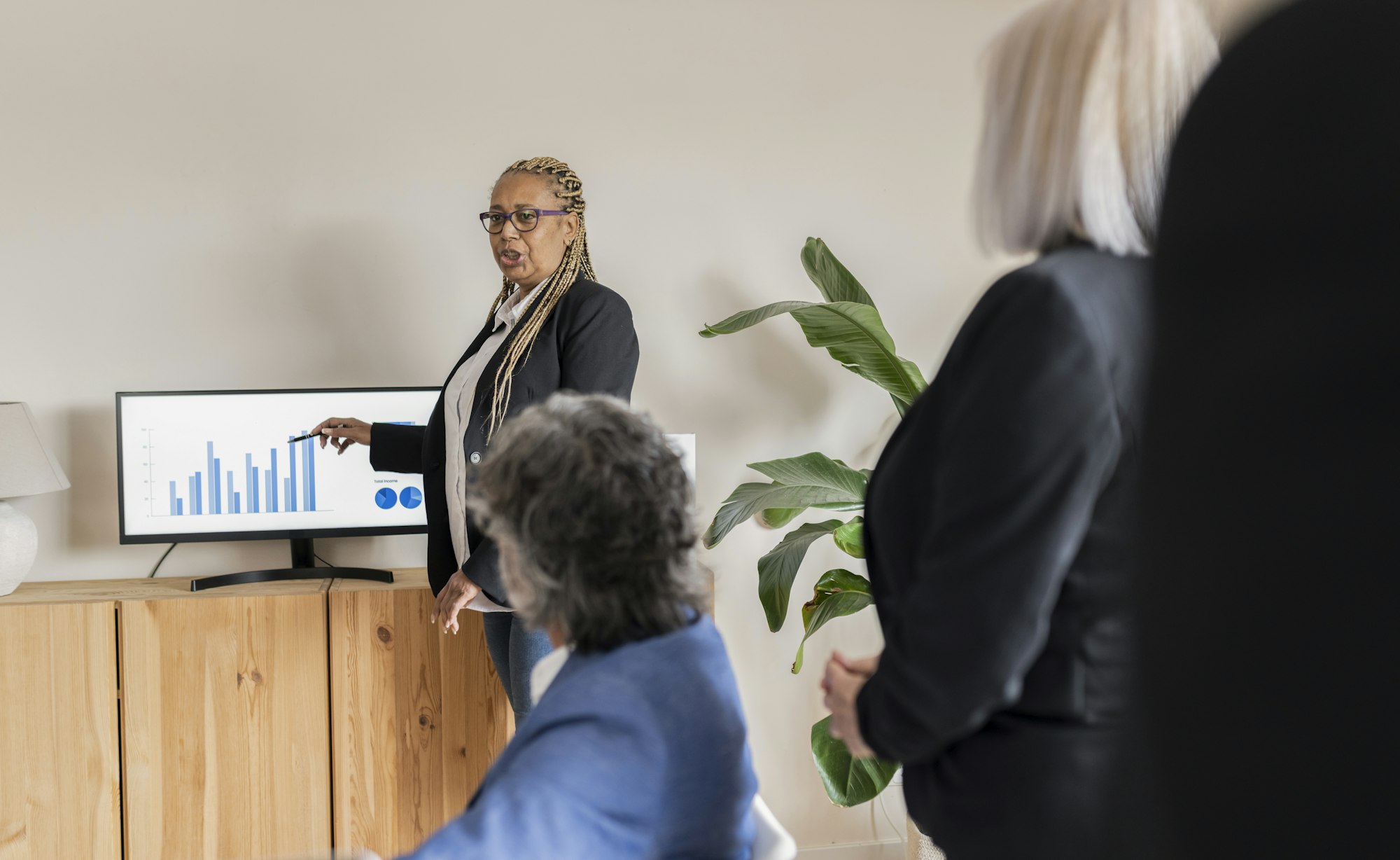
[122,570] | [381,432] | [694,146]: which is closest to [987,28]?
[694,146]

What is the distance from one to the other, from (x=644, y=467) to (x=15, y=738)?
2053mm

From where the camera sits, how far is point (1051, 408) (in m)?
0.78

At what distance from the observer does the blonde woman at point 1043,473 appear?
0.79m

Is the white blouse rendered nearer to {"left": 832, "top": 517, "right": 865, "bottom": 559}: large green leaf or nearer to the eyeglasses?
the eyeglasses

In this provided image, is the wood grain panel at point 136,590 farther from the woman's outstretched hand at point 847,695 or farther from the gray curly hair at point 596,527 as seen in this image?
the woman's outstretched hand at point 847,695

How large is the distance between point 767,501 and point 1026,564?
1.64 metres

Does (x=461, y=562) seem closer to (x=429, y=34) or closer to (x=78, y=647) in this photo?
(x=78, y=647)

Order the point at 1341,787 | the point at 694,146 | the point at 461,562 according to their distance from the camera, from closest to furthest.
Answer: the point at 1341,787 < the point at 461,562 < the point at 694,146

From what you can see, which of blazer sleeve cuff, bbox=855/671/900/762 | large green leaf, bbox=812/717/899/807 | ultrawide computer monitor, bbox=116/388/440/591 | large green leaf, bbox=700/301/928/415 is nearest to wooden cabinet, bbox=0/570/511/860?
ultrawide computer monitor, bbox=116/388/440/591

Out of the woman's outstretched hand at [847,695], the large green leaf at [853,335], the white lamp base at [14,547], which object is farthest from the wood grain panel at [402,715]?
the woman's outstretched hand at [847,695]

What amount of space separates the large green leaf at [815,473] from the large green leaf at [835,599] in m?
0.22

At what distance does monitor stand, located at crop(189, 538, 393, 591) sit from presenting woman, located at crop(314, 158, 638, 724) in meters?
0.34

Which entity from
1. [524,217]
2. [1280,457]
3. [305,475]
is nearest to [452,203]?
[524,217]

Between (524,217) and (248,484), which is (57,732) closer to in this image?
(248,484)
